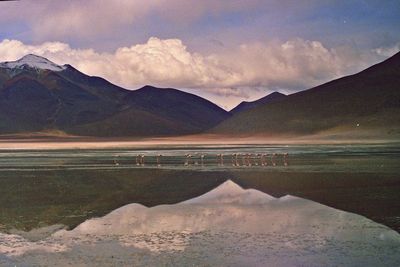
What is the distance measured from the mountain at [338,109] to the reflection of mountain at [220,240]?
240ft

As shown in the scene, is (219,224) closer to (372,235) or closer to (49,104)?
(372,235)

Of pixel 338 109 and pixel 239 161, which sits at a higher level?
pixel 338 109

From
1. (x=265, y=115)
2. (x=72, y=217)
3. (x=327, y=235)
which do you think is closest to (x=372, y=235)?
(x=327, y=235)

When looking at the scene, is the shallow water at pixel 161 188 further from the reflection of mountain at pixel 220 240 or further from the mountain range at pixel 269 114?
the mountain range at pixel 269 114

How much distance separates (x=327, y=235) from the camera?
433 inches

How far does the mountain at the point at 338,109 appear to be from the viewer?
94.4 metres

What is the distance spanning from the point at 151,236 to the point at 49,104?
182 meters

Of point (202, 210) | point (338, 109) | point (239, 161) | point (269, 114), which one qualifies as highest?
point (269, 114)

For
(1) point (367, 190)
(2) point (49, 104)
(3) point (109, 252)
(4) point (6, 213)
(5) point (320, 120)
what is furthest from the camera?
(2) point (49, 104)

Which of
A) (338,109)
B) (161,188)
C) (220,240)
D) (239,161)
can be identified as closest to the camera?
(220,240)

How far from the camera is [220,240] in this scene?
34.8ft

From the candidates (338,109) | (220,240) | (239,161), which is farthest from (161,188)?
(338,109)

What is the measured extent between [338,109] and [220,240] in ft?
319

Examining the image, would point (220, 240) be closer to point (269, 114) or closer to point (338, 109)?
point (338, 109)
